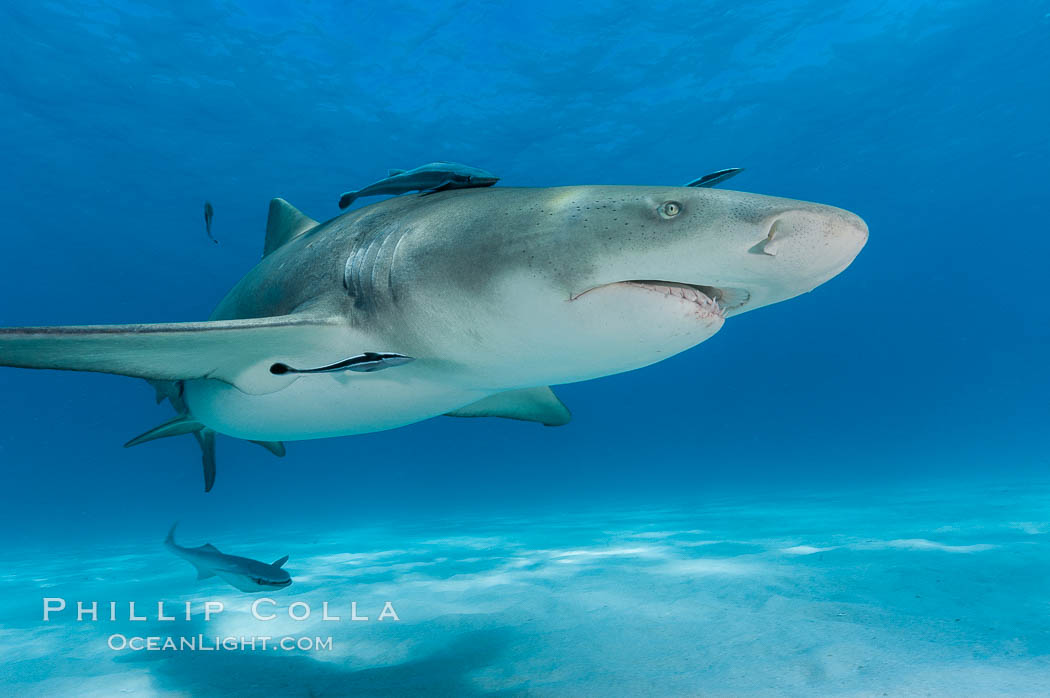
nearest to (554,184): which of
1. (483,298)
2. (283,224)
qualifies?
(283,224)

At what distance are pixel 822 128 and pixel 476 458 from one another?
10507 centimetres

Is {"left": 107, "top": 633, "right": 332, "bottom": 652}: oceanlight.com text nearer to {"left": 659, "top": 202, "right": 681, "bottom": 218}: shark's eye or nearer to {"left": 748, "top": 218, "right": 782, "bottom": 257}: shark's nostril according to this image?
{"left": 659, "top": 202, "right": 681, "bottom": 218}: shark's eye

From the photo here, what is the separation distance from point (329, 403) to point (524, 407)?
137 cm

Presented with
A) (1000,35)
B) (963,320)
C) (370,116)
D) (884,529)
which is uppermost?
(963,320)

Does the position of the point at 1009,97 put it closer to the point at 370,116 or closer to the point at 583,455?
the point at 370,116

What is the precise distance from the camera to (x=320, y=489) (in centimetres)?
9712

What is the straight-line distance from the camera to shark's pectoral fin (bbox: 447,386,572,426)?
367cm

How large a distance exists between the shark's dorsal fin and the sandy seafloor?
2880 millimetres

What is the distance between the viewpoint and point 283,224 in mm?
4230

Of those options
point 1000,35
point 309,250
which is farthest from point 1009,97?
point 309,250

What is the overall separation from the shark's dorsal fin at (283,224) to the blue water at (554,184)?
9.45ft

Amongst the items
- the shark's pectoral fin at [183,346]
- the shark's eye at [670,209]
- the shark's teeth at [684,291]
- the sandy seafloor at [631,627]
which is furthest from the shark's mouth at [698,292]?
the sandy seafloor at [631,627]

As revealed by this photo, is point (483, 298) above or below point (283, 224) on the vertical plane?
below

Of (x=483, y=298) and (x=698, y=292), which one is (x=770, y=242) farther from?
(x=483, y=298)
